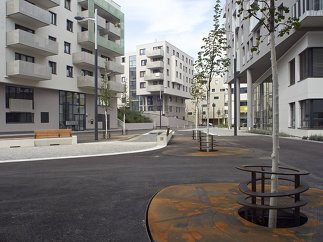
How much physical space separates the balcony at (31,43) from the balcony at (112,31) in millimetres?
11941

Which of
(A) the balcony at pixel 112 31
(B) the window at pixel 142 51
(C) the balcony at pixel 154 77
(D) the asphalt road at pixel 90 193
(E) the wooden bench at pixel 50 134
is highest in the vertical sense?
(B) the window at pixel 142 51

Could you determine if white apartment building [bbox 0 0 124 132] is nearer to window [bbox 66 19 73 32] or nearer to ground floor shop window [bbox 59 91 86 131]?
ground floor shop window [bbox 59 91 86 131]

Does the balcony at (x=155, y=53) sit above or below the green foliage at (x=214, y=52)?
above

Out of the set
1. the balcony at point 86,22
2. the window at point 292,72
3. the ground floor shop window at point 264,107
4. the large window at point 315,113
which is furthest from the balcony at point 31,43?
the large window at point 315,113

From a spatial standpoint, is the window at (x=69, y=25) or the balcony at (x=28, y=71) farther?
the window at (x=69, y=25)

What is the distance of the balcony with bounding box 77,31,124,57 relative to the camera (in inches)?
1323

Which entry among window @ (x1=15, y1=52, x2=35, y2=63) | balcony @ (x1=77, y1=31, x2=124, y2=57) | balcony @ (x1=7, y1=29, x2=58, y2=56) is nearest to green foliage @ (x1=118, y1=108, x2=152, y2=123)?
balcony @ (x1=77, y1=31, x2=124, y2=57)

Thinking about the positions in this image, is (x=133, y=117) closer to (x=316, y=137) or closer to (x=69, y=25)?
(x=69, y=25)

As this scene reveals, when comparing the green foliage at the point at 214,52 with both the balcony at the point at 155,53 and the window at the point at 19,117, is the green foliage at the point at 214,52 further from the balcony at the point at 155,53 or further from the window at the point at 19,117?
the balcony at the point at 155,53

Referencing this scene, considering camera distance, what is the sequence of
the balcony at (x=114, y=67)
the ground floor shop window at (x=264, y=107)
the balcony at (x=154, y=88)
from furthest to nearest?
the balcony at (x=154, y=88), the balcony at (x=114, y=67), the ground floor shop window at (x=264, y=107)

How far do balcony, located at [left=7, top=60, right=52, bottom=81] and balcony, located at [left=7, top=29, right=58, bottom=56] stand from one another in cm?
171

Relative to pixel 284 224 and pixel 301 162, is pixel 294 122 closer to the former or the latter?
pixel 301 162

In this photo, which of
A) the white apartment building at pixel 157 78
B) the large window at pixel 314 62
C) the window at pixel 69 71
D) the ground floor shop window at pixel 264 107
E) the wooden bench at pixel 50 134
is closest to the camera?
the wooden bench at pixel 50 134

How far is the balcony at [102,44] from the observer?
33.6 meters
